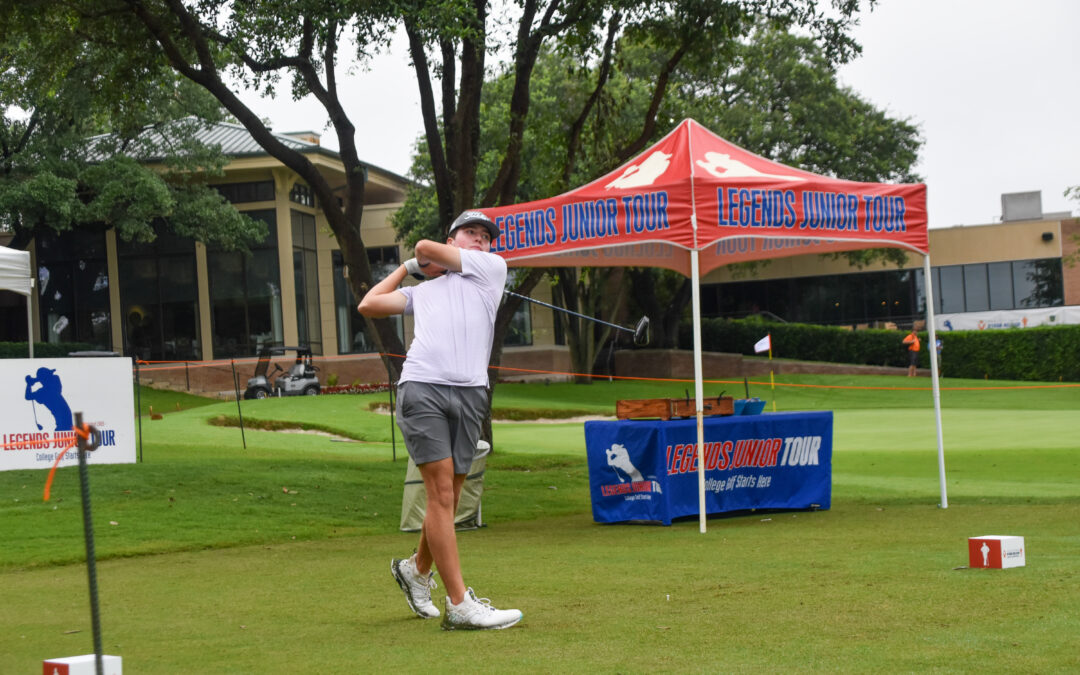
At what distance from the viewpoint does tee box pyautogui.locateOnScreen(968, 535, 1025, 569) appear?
6.57m

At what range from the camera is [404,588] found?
5.98m

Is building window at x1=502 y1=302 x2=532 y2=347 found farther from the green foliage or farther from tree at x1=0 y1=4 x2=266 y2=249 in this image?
the green foliage

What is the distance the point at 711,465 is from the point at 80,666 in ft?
25.9

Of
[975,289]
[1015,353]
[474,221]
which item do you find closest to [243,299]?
[1015,353]

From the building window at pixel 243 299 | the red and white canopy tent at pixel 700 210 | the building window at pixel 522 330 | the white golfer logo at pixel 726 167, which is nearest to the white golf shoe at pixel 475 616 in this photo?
the red and white canopy tent at pixel 700 210

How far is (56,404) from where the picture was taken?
1348 cm

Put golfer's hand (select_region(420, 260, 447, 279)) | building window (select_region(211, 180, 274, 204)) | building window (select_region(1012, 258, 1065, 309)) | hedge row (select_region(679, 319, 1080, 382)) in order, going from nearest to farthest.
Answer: golfer's hand (select_region(420, 260, 447, 279)), building window (select_region(211, 180, 274, 204)), hedge row (select_region(679, 319, 1080, 382)), building window (select_region(1012, 258, 1065, 309))

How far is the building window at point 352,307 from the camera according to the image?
42.8 m

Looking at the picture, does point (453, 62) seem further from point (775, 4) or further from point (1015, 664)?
point (1015, 664)

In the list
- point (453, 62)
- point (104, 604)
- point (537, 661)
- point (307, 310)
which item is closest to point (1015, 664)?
point (537, 661)

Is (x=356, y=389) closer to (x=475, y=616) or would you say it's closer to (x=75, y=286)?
(x=75, y=286)

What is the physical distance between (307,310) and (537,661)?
37.6 m

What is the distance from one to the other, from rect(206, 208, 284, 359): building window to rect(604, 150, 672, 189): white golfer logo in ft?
101

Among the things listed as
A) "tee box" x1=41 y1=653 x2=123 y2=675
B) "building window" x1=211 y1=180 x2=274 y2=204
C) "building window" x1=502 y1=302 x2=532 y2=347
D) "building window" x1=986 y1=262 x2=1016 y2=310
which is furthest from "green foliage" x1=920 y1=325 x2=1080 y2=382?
"tee box" x1=41 y1=653 x2=123 y2=675
